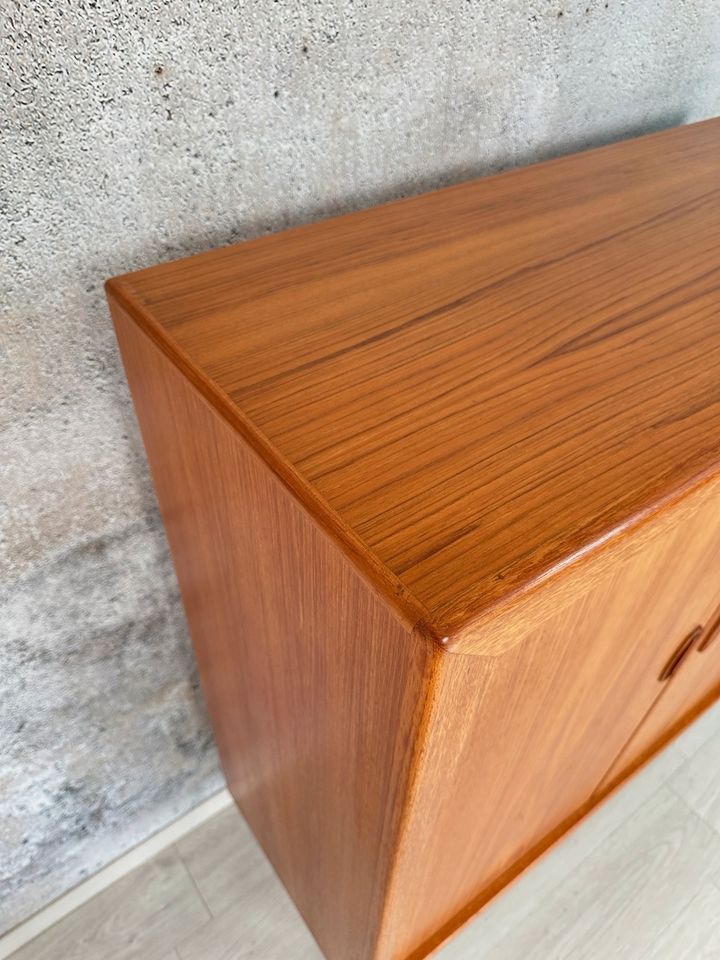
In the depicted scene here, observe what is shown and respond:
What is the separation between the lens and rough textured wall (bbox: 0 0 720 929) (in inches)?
20.7

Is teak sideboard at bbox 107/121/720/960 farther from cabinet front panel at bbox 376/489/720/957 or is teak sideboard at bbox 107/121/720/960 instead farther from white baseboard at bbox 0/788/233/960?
white baseboard at bbox 0/788/233/960

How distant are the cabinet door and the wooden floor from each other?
137 millimetres

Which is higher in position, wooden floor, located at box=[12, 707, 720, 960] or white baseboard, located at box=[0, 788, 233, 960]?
white baseboard, located at box=[0, 788, 233, 960]

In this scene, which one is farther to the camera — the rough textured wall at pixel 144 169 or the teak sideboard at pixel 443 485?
the rough textured wall at pixel 144 169

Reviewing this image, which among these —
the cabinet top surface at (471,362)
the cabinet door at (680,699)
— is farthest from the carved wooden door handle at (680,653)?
the cabinet top surface at (471,362)

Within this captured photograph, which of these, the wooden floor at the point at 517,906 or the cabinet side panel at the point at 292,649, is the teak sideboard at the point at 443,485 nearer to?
the cabinet side panel at the point at 292,649

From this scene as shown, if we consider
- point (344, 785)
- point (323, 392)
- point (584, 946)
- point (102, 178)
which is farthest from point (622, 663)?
point (584, 946)

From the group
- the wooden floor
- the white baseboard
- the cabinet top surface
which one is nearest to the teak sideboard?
the cabinet top surface

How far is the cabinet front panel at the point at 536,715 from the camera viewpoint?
1.48 feet

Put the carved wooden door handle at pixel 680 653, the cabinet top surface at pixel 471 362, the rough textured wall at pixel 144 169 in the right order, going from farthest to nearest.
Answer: the carved wooden door handle at pixel 680 653 → the rough textured wall at pixel 144 169 → the cabinet top surface at pixel 471 362

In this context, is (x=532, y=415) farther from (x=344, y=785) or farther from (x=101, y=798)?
(x=101, y=798)

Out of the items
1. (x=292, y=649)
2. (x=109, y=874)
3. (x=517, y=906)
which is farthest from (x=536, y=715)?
(x=109, y=874)

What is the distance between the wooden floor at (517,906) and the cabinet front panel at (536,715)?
32cm

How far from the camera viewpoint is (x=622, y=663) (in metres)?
0.61
